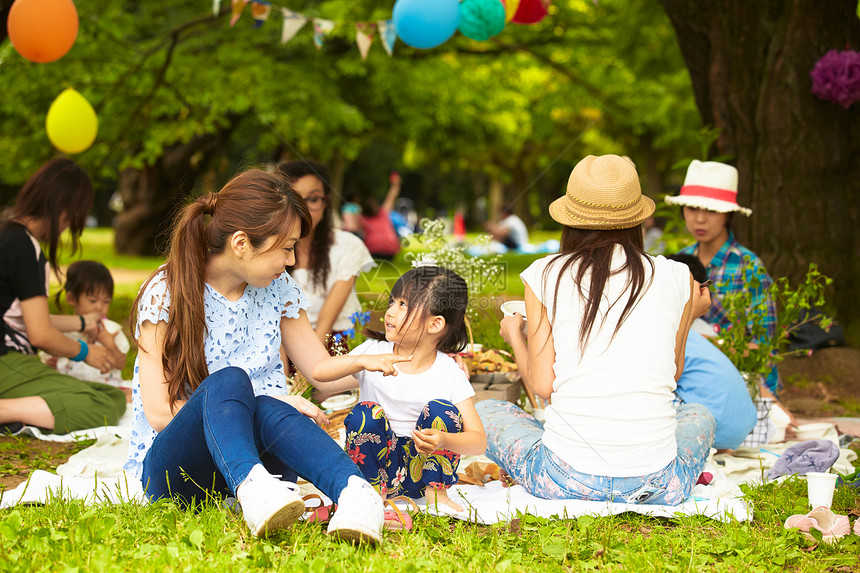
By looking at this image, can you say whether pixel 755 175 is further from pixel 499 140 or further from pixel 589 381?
pixel 499 140

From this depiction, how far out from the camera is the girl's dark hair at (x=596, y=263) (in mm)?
2543

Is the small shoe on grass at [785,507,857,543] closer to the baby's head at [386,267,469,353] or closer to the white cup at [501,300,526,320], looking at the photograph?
the white cup at [501,300,526,320]

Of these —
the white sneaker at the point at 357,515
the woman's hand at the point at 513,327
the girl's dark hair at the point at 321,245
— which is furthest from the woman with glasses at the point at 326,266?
the white sneaker at the point at 357,515

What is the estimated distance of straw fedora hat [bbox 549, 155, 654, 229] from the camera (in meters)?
2.64

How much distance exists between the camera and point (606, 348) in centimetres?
255

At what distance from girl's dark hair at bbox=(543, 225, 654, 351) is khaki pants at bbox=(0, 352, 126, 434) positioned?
7.83ft

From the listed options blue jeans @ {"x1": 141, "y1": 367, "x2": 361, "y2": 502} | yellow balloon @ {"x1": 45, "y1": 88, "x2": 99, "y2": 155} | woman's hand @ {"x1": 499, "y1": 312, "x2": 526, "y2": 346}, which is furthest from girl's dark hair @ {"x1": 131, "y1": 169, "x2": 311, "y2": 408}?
yellow balloon @ {"x1": 45, "y1": 88, "x2": 99, "y2": 155}

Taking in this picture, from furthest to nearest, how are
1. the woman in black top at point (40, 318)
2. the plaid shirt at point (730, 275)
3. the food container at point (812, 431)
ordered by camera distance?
the plaid shirt at point (730, 275) < the food container at point (812, 431) < the woman in black top at point (40, 318)

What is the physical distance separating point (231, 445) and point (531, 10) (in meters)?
4.37

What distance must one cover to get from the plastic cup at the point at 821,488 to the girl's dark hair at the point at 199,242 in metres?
1.87

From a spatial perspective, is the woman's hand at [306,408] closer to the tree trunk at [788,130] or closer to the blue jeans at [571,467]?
the blue jeans at [571,467]

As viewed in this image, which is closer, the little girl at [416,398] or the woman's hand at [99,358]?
the little girl at [416,398]

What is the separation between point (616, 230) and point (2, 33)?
4.21 meters

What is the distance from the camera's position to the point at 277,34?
9.99 meters
